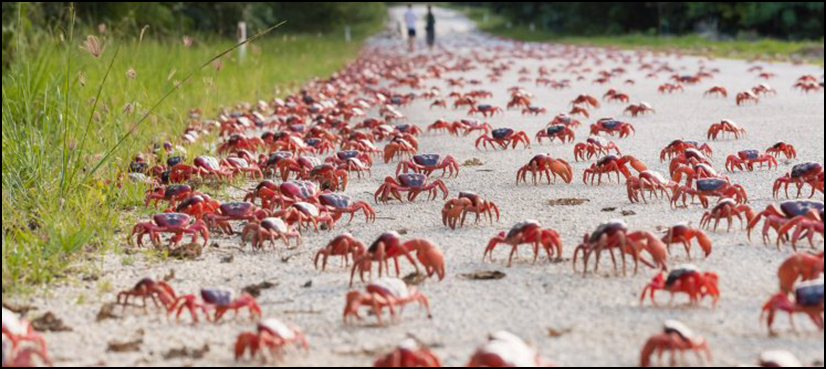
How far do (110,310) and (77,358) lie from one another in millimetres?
504

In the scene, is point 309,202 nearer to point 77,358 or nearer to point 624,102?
point 77,358

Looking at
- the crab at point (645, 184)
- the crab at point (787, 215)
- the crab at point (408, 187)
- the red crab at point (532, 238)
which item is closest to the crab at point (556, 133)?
the crab at point (408, 187)

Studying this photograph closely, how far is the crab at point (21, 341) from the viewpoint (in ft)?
10.1

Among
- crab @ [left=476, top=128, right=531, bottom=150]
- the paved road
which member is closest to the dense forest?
crab @ [left=476, top=128, right=531, bottom=150]

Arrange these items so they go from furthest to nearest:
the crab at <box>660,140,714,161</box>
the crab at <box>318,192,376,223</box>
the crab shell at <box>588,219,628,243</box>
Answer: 1. the crab at <box>660,140,714,161</box>
2. the crab at <box>318,192,376,223</box>
3. the crab shell at <box>588,219,628,243</box>

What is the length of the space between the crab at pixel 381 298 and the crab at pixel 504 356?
0.61 metres

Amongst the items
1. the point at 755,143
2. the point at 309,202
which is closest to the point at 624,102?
the point at 755,143

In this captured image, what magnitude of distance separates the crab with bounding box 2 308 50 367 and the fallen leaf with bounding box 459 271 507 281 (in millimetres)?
1624

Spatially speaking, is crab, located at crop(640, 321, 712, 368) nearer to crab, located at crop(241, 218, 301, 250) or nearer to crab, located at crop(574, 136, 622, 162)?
crab, located at crop(241, 218, 301, 250)

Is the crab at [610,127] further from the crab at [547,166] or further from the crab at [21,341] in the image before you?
the crab at [21,341]

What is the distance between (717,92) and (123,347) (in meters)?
11.4

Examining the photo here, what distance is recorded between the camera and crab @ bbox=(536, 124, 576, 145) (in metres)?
8.46

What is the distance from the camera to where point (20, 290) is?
3.99m

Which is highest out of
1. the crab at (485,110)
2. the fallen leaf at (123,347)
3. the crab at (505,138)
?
the crab at (485,110)
